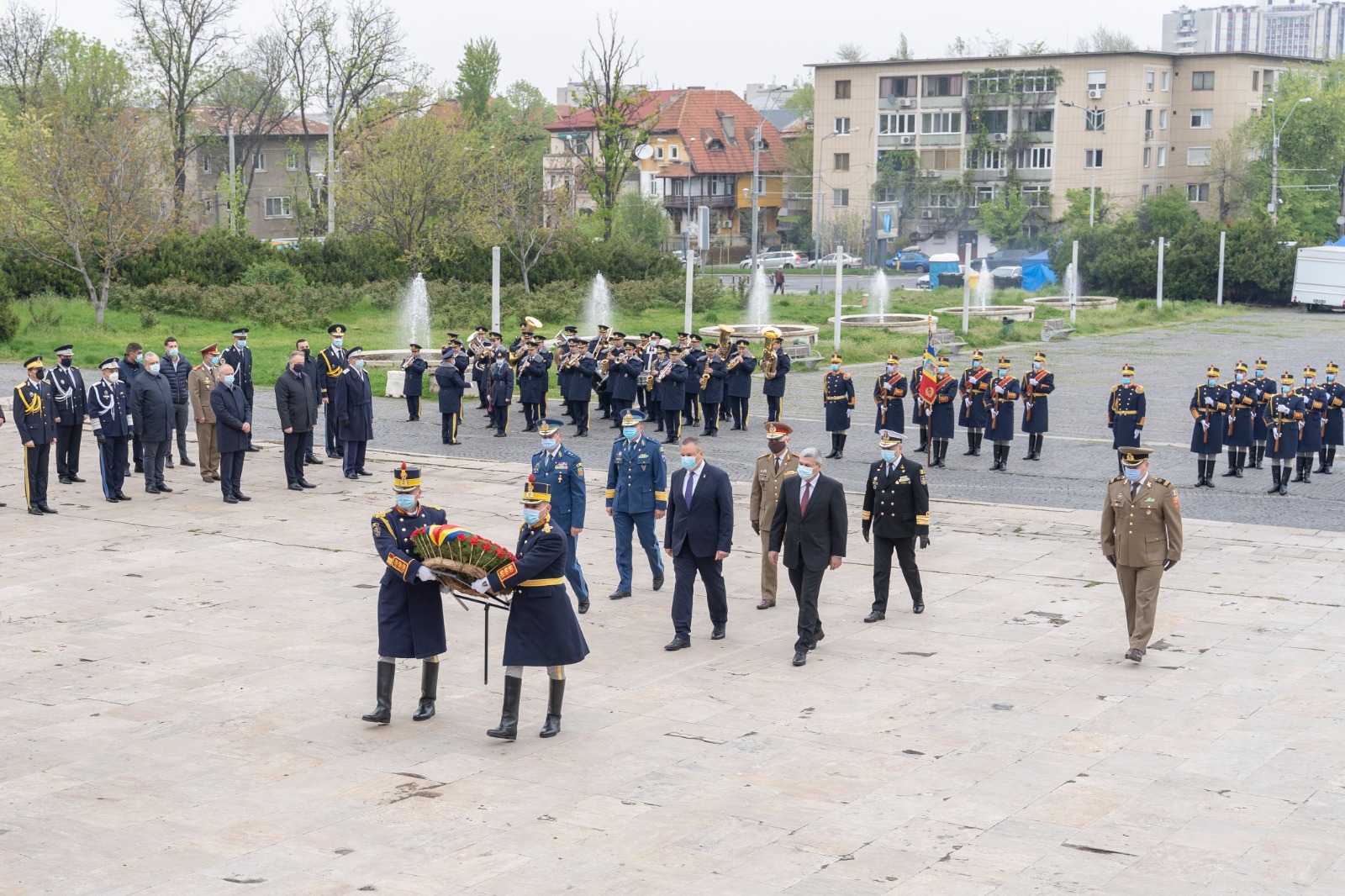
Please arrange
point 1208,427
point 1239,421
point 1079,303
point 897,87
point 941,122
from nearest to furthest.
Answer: point 1208,427, point 1239,421, point 1079,303, point 941,122, point 897,87

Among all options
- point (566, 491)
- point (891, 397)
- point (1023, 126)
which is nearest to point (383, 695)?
point (566, 491)

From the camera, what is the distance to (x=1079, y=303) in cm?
5600

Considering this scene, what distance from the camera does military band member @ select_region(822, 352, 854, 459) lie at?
22250 mm

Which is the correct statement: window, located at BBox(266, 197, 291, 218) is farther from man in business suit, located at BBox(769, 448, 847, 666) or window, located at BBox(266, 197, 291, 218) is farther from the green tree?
man in business suit, located at BBox(769, 448, 847, 666)

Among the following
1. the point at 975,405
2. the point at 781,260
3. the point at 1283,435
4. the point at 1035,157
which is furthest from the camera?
the point at 1035,157

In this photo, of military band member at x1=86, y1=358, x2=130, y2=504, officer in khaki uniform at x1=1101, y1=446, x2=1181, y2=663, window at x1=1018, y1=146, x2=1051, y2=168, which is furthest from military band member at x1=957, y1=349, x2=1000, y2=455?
window at x1=1018, y1=146, x2=1051, y2=168

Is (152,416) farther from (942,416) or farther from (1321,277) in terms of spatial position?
(1321,277)

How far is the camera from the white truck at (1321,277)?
182ft

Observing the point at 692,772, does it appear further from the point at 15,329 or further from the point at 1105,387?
the point at 15,329

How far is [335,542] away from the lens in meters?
16.3

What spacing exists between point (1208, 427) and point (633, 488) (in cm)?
968

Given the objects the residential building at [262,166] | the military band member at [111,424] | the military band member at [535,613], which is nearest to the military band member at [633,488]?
the military band member at [535,613]

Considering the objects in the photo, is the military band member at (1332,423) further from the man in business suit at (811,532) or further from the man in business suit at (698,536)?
the man in business suit at (698,536)

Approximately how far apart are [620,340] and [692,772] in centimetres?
1673
